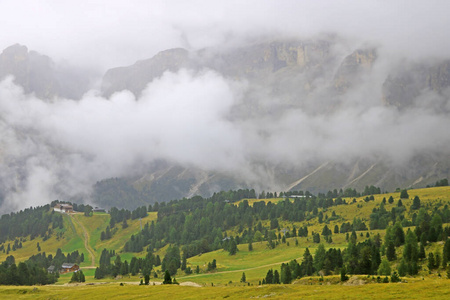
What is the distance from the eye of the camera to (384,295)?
197 feet

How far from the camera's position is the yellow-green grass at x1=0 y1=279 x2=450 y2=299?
60500 millimetres

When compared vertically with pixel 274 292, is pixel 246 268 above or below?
below

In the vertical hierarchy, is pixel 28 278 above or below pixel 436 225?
below

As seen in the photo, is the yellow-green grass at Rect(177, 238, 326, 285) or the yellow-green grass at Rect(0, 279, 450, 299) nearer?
the yellow-green grass at Rect(0, 279, 450, 299)

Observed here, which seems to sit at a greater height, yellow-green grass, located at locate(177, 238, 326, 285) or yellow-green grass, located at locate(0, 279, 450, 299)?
yellow-green grass, located at locate(0, 279, 450, 299)

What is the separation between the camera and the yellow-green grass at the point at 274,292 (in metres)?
60.5

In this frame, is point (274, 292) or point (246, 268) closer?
point (274, 292)

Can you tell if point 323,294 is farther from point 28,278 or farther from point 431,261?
point 28,278

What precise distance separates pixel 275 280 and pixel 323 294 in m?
62.9

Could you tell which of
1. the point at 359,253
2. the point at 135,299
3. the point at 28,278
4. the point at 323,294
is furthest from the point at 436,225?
the point at 28,278

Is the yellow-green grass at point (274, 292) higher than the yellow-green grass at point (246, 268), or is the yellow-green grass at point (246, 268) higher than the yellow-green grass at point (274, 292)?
the yellow-green grass at point (274, 292)

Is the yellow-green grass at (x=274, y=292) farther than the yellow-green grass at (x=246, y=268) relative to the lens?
No

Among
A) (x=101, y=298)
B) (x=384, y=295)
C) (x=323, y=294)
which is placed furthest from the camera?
(x=101, y=298)

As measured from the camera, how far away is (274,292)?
73.8 m
